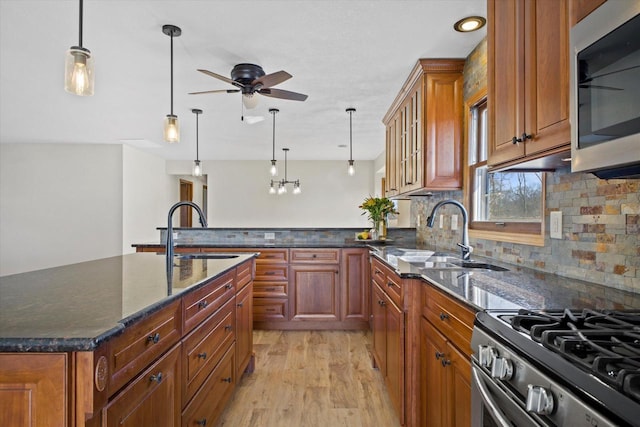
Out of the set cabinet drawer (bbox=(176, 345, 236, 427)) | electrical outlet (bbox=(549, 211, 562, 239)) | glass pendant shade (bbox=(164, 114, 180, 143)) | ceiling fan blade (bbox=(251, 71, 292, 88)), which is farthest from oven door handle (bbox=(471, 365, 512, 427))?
glass pendant shade (bbox=(164, 114, 180, 143))

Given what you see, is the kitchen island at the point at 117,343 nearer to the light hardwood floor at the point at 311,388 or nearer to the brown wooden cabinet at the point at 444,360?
the light hardwood floor at the point at 311,388

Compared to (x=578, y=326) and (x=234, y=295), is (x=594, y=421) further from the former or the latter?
(x=234, y=295)

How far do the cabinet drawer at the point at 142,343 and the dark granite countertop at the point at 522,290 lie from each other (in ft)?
3.38

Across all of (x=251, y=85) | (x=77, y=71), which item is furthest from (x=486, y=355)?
(x=251, y=85)

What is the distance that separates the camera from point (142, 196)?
697 centimetres

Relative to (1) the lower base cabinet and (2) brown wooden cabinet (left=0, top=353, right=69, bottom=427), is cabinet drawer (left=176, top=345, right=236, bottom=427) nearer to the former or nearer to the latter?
(2) brown wooden cabinet (left=0, top=353, right=69, bottom=427)

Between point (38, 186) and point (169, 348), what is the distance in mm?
6588

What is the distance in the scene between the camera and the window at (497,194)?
1988mm

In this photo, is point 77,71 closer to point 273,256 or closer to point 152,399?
point 152,399

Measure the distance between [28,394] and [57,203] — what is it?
6.69m

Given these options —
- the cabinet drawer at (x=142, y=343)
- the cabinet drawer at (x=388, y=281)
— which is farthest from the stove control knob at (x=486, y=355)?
the cabinet drawer at (x=142, y=343)

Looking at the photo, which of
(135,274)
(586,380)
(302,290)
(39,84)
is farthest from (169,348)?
(39,84)

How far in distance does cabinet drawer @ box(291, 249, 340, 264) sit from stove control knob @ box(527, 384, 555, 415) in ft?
10.4

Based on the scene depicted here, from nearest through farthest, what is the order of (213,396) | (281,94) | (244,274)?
(213,396)
(244,274)
(281,94)
